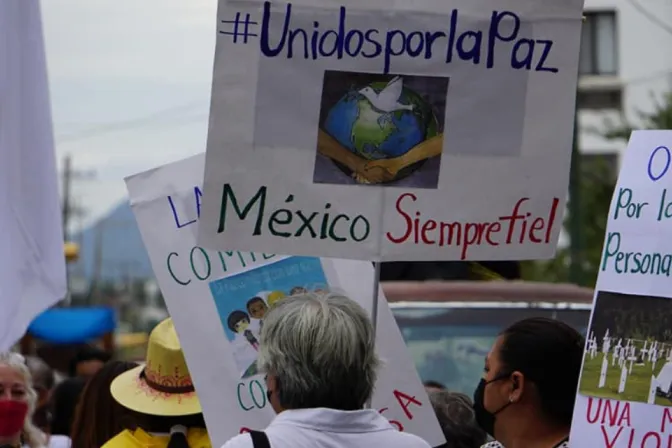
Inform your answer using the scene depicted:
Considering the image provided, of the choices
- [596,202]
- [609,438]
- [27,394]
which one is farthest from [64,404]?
[596,202]

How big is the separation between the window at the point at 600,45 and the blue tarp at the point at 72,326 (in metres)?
21.6

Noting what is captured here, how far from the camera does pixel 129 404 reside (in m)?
5.09

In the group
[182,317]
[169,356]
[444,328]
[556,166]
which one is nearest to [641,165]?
[556,166]

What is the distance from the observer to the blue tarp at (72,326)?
23766 mm

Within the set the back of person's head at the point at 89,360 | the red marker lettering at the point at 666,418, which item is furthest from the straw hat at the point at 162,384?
the back of person's head at the point at 89,360

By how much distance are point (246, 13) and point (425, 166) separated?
67 cm

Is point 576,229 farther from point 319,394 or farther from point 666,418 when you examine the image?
point 319,394

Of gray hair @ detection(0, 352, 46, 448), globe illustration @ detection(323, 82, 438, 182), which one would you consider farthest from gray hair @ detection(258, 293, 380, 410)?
gray hair @ detection(0, 352, 46, 448)

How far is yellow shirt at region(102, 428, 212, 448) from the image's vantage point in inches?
197

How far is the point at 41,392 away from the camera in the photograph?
8016mm

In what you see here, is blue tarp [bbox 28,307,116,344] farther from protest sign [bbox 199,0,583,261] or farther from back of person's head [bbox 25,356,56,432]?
protest sign [bbox 199,0,583,261]

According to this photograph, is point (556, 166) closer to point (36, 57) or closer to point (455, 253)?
point (455, 253)

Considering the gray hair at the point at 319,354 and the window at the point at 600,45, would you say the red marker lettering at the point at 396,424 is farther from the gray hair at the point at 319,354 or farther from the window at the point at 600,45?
the window at the point at 600,45

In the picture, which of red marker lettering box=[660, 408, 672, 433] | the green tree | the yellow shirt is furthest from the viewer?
the green tree
